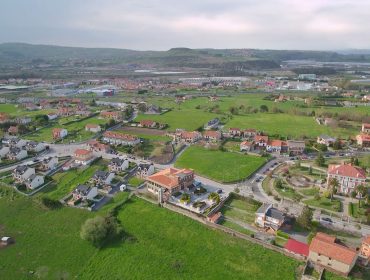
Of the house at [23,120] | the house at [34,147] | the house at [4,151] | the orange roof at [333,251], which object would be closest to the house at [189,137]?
the house at [34,147]

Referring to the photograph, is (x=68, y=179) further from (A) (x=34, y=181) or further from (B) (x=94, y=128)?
(B) (x=94, y=128)

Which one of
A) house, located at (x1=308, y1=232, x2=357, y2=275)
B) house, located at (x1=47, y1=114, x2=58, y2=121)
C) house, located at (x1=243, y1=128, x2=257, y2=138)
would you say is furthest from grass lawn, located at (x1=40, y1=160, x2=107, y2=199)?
house, located at (x1=47, y1=114, x2=58, y2=121)

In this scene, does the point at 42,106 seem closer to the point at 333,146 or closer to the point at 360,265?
the point at 333,146

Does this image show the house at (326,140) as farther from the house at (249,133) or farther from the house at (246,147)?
the house at (246,147)

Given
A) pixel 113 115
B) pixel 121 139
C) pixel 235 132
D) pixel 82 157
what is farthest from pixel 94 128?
pixel 235 132

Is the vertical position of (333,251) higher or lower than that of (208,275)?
higher

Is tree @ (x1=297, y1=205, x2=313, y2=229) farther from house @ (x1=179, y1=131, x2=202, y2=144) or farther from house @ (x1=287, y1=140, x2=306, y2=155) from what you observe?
house @ (x1=179, y1=131, x2=202, y2=144)

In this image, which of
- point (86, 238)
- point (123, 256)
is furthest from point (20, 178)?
point (123, 256)
